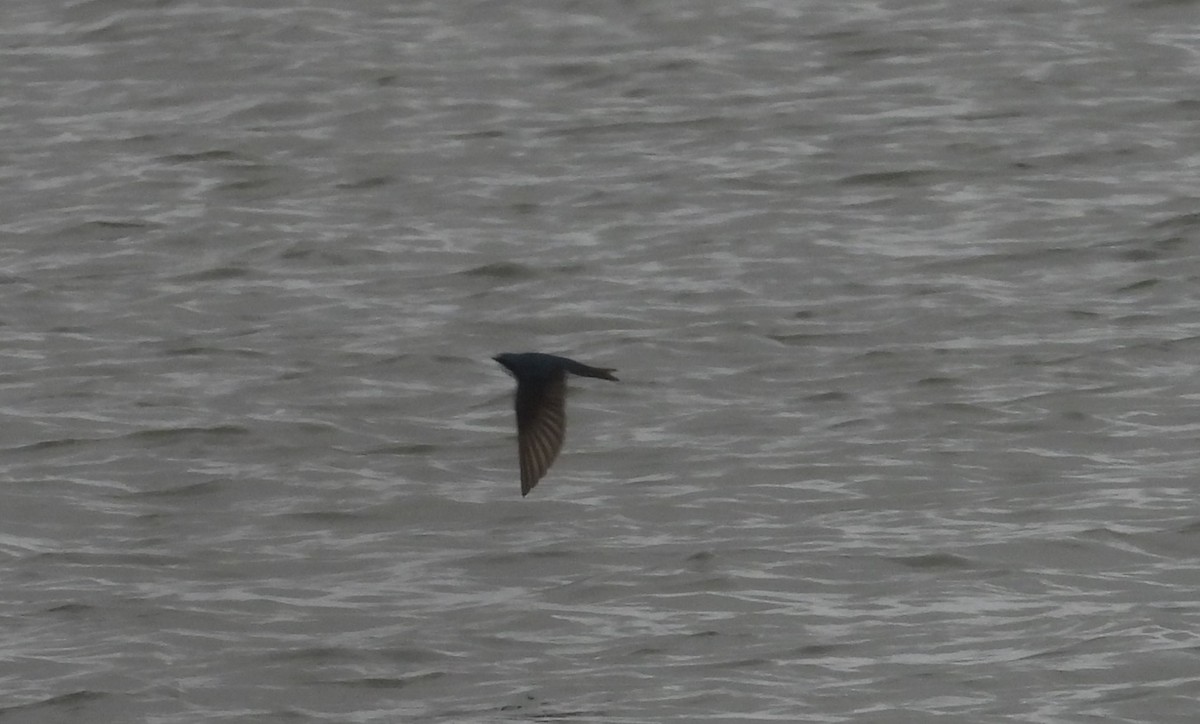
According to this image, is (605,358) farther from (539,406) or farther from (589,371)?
(589,371)

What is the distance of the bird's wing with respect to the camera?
21.0ft

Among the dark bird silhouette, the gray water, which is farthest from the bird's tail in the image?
the gray water

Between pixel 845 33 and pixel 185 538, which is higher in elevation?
pixel 845 33

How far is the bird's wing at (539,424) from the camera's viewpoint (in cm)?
641

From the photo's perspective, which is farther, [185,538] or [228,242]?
[228,242]

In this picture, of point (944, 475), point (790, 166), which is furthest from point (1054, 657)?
point (790, 166)

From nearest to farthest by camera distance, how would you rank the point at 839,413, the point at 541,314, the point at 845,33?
the point at 839,413, the point at 541,314, the point at 845,33

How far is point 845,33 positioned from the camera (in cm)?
1251

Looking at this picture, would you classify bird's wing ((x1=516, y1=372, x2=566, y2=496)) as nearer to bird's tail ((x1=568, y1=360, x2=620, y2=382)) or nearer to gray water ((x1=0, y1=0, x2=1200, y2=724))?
bird's tail ((x1=568, y1=360, x2=620, y2=382))

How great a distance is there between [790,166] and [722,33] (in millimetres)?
1781

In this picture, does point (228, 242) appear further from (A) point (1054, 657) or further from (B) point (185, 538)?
(A) point (1054, 657)

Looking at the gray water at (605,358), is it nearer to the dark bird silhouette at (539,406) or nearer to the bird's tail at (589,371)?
the dark bird silhouette at (539,406)

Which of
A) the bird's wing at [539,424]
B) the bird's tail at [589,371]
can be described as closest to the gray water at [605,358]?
the bird's wing at [539,424]

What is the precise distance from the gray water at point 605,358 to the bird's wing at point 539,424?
614mm
